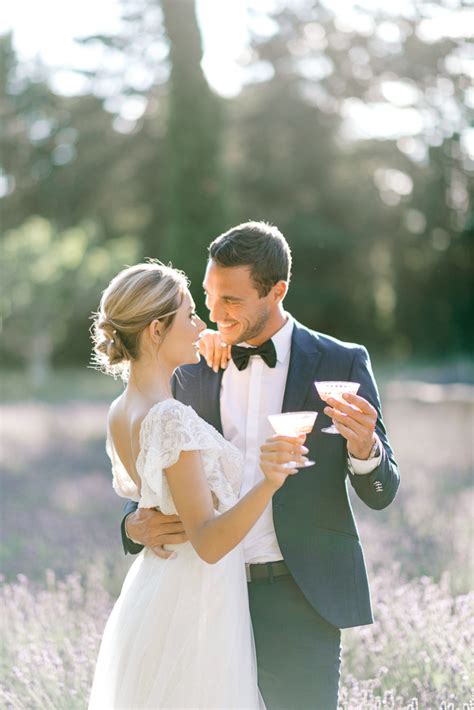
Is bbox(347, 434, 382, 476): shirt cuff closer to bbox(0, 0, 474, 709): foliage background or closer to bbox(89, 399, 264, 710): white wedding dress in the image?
bbox(89, 399, 264, 710): white wedding dress

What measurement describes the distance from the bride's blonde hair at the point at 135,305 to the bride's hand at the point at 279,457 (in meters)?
0.75

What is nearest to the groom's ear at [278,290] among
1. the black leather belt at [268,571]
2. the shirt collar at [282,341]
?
the shirt collar at [282,341]

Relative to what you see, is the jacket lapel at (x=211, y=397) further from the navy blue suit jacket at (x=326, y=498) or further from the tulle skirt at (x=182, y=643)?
the tulle skirt at (x=182, y=643)

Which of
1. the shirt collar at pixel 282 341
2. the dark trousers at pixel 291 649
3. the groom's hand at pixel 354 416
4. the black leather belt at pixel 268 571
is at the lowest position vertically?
the dark trousers at pixel 291 649

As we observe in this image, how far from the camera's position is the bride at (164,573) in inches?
133

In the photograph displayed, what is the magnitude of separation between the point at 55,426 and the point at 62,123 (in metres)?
24.7

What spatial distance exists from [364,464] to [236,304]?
0.85 meters

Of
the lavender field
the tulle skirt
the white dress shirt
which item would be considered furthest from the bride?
the lavender field

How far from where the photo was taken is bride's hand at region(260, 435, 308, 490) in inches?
113

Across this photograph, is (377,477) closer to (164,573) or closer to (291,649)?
(291,649)

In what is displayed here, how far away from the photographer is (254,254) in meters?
4.07

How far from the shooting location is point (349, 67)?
36688 millimetres

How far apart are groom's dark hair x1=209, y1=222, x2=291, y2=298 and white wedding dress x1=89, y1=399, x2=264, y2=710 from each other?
2.76ft

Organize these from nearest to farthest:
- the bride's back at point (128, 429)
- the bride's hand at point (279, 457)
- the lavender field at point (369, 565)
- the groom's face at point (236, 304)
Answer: the bride's hand at point (279, 457) → the bride's back at point (128, 429) → the groom's face at point (236, 304) → the lavender field at point (369, 565)
